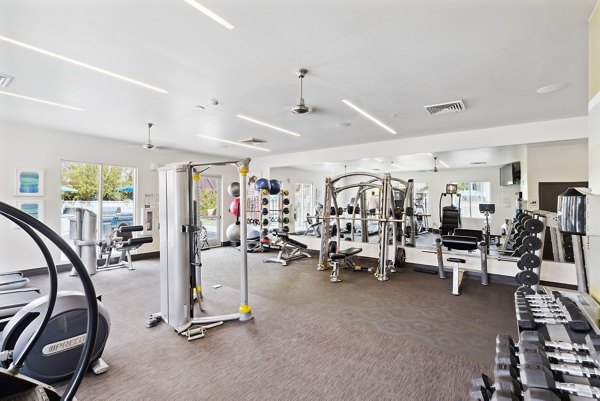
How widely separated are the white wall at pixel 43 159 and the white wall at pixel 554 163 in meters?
8.09

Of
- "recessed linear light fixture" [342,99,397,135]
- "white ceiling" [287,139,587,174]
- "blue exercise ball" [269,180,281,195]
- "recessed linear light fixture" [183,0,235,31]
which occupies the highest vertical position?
"recessed linear light fixture" [183,0,235,31]

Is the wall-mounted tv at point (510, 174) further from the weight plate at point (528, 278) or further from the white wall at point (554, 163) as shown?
the weight plate at point (528, 278)

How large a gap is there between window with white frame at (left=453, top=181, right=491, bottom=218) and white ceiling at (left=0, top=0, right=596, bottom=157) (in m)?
3.11

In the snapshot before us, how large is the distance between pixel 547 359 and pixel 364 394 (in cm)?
138

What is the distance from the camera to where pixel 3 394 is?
89 cm

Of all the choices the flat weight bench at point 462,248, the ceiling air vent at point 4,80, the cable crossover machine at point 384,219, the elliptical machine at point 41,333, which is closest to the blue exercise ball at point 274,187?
the cable crossover machine at point 384,219

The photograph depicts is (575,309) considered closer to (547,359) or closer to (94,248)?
(547,359)

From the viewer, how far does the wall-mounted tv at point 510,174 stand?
6.12 m

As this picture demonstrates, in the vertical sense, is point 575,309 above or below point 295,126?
below

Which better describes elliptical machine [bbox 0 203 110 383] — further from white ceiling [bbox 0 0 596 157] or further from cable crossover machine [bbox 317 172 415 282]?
cable crossover machine [bbox 317 172 415 282]

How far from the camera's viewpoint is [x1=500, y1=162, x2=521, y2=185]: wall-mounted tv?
6125mm

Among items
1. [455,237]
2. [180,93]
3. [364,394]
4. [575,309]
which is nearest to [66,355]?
[364,394]

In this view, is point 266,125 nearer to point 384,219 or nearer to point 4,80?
point 384,219

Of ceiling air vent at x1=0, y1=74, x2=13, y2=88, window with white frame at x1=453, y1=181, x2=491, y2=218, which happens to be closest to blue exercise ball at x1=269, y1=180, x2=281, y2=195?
window with white frame at x1=453, y1=181, x2=491, y2=218
